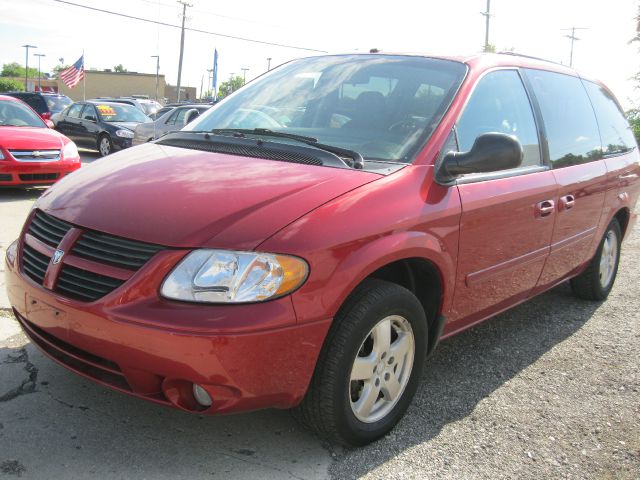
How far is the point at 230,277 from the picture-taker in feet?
7.45

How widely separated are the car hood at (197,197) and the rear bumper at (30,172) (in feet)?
19.8

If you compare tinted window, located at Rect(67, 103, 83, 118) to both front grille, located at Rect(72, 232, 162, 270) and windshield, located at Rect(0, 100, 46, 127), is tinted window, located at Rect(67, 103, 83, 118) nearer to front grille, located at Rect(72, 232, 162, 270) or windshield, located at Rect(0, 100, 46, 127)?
windshield, located at Rect(0, 100, 46, 127)

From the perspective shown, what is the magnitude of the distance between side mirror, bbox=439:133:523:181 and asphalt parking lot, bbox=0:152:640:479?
1.21m

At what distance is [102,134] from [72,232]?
14.2m

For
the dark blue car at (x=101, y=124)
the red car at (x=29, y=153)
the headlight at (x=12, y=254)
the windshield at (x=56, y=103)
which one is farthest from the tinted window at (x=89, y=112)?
the headlight at (x=12, y=254)

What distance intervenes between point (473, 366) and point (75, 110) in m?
15.6

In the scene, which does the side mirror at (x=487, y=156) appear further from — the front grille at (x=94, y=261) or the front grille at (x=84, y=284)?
the front grille at (x=84, y=284)

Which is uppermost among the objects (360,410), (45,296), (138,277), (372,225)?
(372,225)

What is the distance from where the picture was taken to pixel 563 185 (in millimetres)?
3887

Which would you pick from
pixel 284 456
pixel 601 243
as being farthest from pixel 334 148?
pixel 601 243

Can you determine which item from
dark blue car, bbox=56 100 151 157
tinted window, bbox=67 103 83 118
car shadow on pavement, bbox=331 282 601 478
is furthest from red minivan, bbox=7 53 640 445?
tinted window, bbox=67 103 83 118

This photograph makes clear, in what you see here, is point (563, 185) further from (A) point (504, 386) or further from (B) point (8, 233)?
(B) point (8, 233)

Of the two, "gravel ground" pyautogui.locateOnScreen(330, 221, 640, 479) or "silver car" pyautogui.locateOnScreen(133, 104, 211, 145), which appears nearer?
"gravel ground" pyautogui.locateOnScreen(330, 221, 640, 479)

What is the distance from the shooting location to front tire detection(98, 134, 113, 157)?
15703 mm
